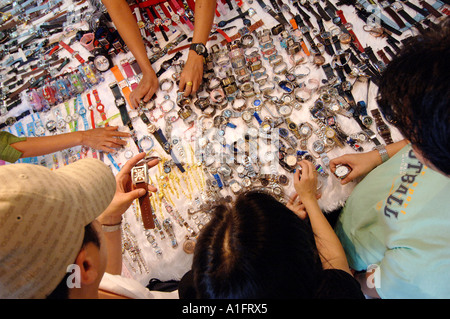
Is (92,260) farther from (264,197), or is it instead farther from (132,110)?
(132,110)

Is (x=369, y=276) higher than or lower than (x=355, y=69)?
lower

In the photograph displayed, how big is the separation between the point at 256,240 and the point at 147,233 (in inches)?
45.4

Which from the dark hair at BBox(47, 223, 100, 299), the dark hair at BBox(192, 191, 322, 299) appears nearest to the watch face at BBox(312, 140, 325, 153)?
the dark hair at BBox(192, 191, 322, 299)

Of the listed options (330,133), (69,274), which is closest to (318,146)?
(330,133)

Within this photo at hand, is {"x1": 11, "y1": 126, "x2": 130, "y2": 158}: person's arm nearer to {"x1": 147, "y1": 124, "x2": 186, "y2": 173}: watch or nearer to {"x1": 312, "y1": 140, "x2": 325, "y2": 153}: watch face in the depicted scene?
{"x1": 147, "y1": 124, "x2": 186, "y2": 173}: watch

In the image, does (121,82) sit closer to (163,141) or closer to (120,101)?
(120,101)

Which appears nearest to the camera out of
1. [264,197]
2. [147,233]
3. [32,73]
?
[264,197]

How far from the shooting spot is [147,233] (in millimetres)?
1810

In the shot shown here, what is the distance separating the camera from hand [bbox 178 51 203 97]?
78.4 inches

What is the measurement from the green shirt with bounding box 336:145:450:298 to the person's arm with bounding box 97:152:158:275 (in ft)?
3.94

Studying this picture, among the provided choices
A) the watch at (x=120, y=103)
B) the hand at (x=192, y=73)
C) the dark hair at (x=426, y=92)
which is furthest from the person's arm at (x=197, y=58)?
the dark hair at (x=426, y=92)

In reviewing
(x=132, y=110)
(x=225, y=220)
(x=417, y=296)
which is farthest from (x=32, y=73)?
(x=417, y=296)

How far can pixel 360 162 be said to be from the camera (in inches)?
60.9

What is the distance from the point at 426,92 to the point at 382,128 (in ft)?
3.20
